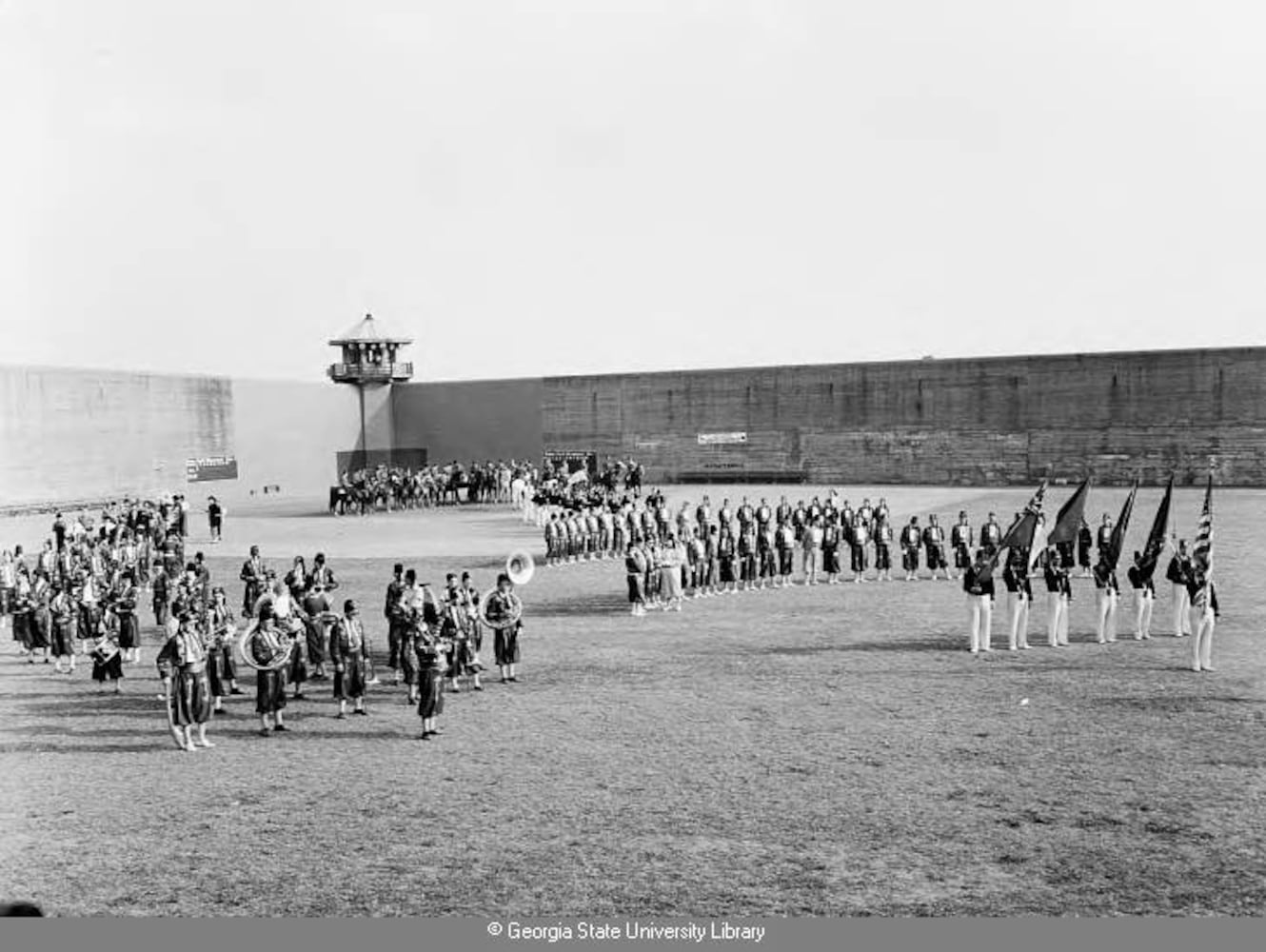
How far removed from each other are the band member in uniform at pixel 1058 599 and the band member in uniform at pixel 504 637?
7.10 metres

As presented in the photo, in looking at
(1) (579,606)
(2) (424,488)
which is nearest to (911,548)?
(1) (579,606)

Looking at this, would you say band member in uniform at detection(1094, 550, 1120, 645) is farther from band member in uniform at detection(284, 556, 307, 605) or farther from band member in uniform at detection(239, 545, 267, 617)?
band member in uniform at detection(239, 545, 267, 617)

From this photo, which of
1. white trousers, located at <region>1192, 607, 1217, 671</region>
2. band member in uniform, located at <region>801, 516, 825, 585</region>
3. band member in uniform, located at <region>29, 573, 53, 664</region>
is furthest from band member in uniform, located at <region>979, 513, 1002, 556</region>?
band member in uniform, located at <region>29, 573, 53, 664</region>

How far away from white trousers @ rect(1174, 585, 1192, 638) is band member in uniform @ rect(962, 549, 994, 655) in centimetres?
278

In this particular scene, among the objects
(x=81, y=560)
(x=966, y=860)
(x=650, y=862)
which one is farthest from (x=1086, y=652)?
(x=81, y=560)

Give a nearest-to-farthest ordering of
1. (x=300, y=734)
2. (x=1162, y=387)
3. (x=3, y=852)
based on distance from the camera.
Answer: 1. (x=3, y=852)
2. (x=300, y=734)
3. (x=1162, y=387)

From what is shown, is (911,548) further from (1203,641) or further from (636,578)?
(1203,641)

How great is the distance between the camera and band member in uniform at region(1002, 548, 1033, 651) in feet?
49.3

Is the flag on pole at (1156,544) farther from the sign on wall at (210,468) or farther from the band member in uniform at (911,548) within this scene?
the sign on wall at (210,468)

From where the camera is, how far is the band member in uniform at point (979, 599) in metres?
14.9

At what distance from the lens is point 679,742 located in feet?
35.9

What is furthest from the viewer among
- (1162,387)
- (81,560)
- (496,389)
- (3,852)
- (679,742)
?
(496,389)

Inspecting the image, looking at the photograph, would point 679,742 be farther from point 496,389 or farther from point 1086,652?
point 496,389

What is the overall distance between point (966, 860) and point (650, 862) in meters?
2.19
